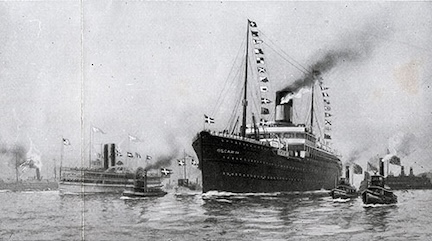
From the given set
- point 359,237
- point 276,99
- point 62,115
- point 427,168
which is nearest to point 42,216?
point 62,115

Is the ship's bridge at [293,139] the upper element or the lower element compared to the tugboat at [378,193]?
upper

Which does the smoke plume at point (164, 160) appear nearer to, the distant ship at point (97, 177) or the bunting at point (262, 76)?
the distant ship at point (97, 177)

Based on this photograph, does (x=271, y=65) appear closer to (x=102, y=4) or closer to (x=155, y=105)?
(x=155, y=105)

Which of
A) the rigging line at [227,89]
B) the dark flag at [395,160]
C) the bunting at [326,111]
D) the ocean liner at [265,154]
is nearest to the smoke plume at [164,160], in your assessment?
the ocean liner at [265,154]

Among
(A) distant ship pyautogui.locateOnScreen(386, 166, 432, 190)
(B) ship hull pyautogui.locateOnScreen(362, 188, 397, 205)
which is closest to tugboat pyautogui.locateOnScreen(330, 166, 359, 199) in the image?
(B) ship hull pyautogui.locateOnScreen(362, 188, 397, 205)

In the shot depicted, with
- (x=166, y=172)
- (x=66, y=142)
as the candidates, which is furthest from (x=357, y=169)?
(x=66, y=142)

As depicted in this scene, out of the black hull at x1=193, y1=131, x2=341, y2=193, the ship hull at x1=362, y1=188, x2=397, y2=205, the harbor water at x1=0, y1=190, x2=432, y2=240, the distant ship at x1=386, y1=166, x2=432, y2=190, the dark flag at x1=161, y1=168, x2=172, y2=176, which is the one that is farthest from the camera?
the black hull at x1=193, y1=131, x2=341, y2=193

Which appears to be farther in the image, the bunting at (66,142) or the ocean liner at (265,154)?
the ocean liner at (265,154)

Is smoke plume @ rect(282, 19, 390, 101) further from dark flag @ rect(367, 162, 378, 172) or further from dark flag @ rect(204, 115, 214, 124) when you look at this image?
dark flag @ rect(367, 162, 378, 172)
